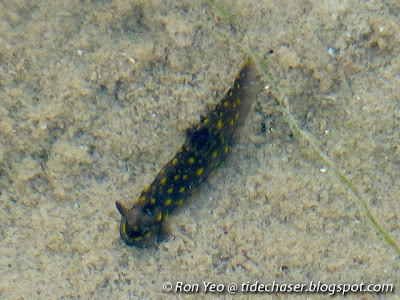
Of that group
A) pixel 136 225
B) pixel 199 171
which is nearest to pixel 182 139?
pixel 199 171

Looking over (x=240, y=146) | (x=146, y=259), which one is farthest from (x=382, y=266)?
(x=146, y=259)

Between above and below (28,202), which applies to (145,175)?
above

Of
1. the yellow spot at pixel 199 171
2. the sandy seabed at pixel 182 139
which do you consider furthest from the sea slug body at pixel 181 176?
the sandy seabed at pixel 182 139

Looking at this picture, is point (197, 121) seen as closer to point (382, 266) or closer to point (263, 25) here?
point (263, 25)
